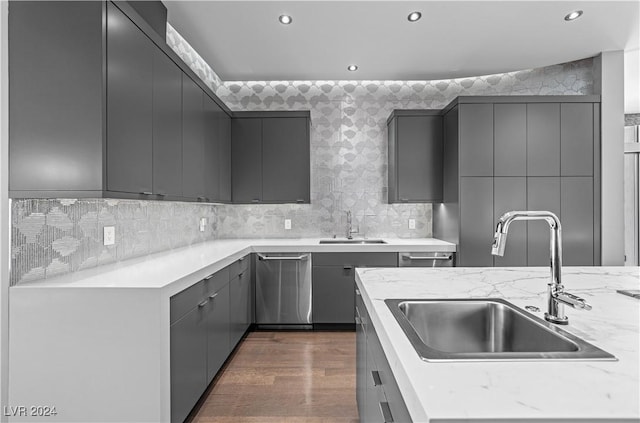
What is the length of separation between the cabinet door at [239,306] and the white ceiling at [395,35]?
2099 millimetres

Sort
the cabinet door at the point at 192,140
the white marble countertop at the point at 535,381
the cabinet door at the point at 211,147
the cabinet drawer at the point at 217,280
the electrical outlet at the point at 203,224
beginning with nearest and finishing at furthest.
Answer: the white marble countertop at the point at 535,381 → the cabinet drawer at the point at 217,280 → the cabinet door at the point at 192,140 → the cabinet door at the point at 211,147 → the electrical outlet at the point at 203,224

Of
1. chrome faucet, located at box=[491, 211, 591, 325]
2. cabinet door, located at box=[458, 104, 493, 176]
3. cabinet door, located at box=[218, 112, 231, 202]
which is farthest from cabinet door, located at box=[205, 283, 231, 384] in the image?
cabinet door, located at box=[458, 104, 493, 176]

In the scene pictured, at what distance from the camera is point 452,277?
5.95ft

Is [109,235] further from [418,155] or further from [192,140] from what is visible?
[418,155]

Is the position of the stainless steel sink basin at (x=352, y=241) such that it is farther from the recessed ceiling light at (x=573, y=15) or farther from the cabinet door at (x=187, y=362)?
the recessed ceiling light at (x=573, y=15)

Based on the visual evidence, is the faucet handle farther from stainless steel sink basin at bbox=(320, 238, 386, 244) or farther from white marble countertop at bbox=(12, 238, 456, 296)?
stainless steel sink basin at bbox=(320, 238, 386, 244)

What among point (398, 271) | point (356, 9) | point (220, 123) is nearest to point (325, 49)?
point (356, 9)

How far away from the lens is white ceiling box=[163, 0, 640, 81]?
2.83 m

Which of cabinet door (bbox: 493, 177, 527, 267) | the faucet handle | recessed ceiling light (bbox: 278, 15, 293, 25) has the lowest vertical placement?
the faucet handle

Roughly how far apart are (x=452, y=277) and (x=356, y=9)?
7.02ft

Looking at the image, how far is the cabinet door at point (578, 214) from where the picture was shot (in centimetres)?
350

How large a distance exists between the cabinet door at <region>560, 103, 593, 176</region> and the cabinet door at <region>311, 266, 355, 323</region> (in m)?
2.27

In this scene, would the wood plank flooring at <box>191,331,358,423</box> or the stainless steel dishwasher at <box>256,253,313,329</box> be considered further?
the stainless steel dishwasher at <box>256,253,313,329</box>

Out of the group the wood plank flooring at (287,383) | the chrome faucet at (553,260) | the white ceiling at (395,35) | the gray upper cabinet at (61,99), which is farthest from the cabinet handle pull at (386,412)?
the white ceiling at (395,35)
